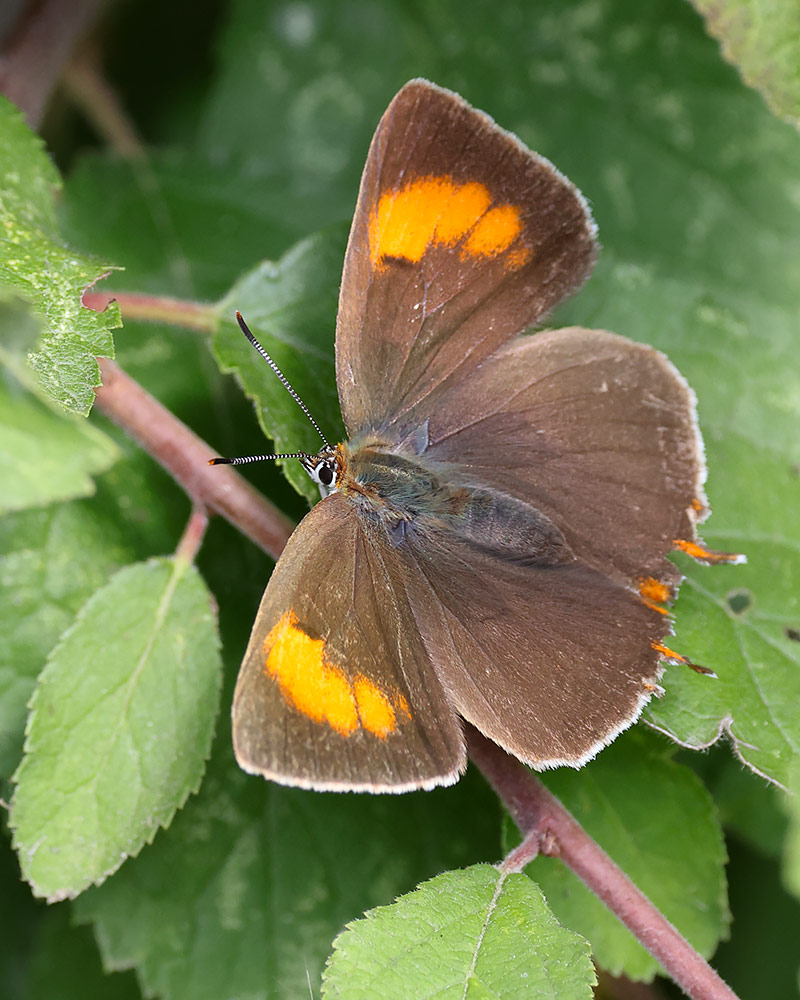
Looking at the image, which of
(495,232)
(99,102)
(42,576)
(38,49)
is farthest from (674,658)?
(99,102)

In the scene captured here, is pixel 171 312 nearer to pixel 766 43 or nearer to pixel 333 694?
pixel 333 694

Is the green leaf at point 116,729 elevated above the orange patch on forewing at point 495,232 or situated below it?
below

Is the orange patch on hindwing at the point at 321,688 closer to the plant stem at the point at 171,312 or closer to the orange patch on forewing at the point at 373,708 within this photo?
the orange patch on forewing at the point at 373,708

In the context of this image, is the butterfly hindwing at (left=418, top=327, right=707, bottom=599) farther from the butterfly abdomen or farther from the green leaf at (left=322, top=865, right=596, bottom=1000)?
the green leaf at (left=322, top=865, right=596, bottom=1000)

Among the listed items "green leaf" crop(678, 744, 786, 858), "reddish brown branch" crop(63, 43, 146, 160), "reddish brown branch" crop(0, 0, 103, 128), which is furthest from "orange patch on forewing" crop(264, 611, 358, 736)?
"reddish brown branch" crop(63, 43, 146, 160)

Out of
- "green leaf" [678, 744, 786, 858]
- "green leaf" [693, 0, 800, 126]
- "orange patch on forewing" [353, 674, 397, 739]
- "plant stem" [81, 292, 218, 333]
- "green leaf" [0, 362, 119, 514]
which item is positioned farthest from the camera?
"green leaf" [678, 744, 786, 858]

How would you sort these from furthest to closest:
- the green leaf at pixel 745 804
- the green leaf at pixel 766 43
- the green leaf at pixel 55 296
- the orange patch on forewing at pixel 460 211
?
the green leaf at pixel 745 804 → the green leaf at pixel 766 43 → the orange patch on forewing at pixel 460 211 → the green leaf at pixel 55 296

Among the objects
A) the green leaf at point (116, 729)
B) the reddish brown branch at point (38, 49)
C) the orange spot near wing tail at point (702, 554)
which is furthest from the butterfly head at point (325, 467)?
the reddish brown branch at point (38, 49)
